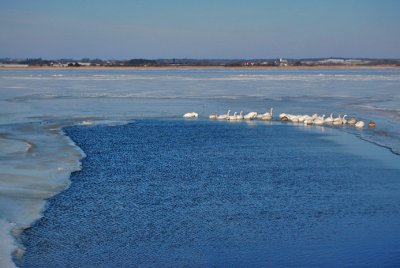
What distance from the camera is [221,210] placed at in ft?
38.3

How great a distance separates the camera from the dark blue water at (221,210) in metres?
9.29

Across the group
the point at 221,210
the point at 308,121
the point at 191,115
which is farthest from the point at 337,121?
the point at 221,210

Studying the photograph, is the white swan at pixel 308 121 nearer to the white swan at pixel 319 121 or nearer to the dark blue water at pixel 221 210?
the white swan at pixel 319 121

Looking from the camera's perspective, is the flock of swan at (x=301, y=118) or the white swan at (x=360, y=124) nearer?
the white swan at (x=360, y=124)

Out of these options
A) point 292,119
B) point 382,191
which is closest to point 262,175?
point 382,191

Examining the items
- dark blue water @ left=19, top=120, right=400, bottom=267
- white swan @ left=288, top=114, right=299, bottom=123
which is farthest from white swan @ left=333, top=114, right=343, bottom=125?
dark blue water @ left=19, top=120, right=400, bottom=267

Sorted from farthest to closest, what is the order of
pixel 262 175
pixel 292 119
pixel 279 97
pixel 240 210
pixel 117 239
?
pixel 279 97 < pixel 292 119 < pixel 262 175 < pixel 240 210 < pixel 117 239

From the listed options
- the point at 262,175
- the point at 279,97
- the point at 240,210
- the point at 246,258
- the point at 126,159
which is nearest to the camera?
the point at 246,258

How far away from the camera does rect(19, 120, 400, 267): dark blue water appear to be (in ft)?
30.5

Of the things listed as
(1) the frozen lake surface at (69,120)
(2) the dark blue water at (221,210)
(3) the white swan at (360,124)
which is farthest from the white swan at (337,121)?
(2) the dark blue water at (221,210)

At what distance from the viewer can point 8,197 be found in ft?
40.2

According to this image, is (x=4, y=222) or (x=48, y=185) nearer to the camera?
(x=4, y=222)

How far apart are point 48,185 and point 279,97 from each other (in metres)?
25.4

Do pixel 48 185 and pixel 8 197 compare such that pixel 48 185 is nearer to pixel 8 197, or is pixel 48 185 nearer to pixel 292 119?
pixel 8 197
